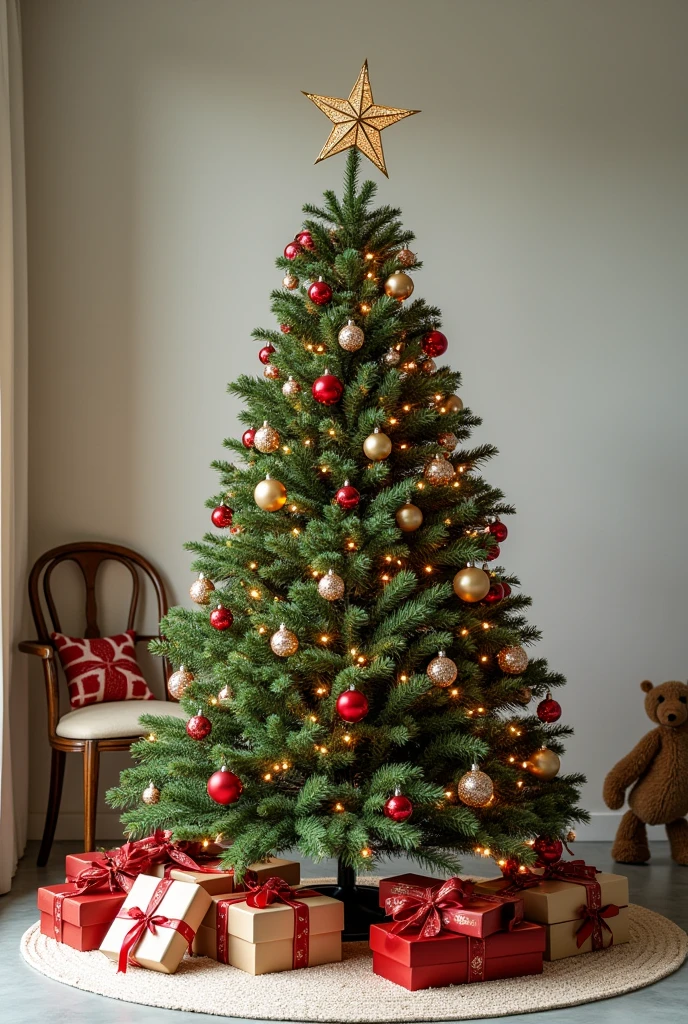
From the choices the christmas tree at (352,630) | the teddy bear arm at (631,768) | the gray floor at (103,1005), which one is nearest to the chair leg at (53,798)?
the gray floor at (103,1005)

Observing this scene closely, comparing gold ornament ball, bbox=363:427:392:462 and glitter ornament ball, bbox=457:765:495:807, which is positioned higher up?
gold ornament ball, bbox=363:427:392:462

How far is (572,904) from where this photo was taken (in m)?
2.28

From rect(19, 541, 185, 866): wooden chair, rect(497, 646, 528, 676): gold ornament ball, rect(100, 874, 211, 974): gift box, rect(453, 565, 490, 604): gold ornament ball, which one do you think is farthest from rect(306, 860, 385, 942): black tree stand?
rect(19, 541, 185, 866): wooden chair

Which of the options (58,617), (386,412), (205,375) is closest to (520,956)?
(386,412)

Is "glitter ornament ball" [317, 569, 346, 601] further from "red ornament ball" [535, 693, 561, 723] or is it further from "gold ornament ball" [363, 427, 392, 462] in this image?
"red ornament ball" [535, 693, 561, 723]

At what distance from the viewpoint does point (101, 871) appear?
2342 millimetres

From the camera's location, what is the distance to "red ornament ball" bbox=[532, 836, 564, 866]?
2.36m

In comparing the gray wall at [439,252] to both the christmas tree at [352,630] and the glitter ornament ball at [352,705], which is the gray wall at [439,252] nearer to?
the christmas tree at [352,630]

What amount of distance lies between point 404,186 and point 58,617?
6.74 feet

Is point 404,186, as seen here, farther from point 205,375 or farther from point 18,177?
point 18,177

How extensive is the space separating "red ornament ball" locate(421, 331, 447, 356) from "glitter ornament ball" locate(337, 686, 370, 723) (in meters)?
0.93

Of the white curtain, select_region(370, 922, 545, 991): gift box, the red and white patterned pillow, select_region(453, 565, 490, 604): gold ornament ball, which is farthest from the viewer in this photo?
the red and white patterned pillow

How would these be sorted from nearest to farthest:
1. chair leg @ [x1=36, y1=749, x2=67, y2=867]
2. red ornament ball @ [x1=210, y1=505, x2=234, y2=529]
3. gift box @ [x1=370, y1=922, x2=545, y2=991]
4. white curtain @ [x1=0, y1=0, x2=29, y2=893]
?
gift box @ [x1=370, y1=922, x2=545, y2=991]
red ornament ball @ [x1=210, y1=505, x2=234, y2=529]
white curtain @ [x1=0, y1=0, x2=29, y2=893]
chair leg @ [x1=36, y1=749, x2=67, y2=867]

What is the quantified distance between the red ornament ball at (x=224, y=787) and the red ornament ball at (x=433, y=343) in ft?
3.78
